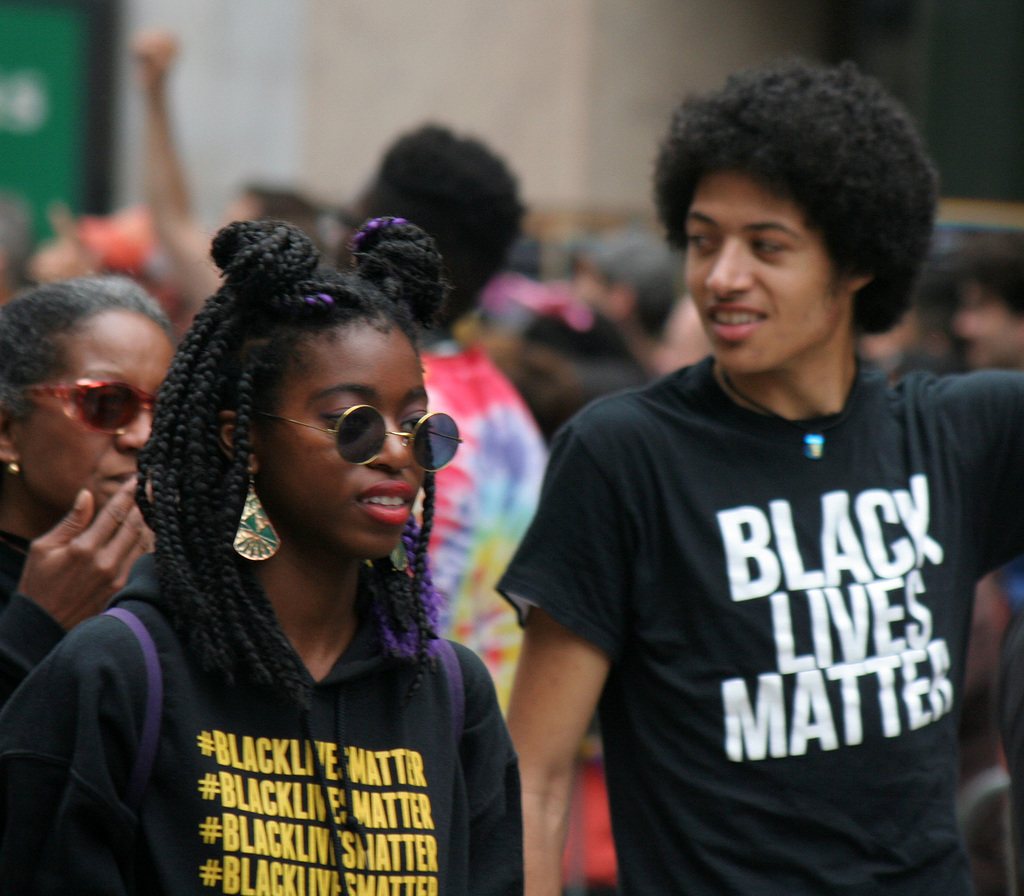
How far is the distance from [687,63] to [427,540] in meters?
9.32

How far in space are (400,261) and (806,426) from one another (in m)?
0.96

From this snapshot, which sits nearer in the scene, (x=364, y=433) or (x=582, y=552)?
(x=364, y=433)

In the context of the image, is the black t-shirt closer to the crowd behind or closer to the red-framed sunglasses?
the crowd behind

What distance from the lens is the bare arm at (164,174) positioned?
556 centimetres

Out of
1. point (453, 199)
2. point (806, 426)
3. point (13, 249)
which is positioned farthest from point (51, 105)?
point (806, 426)

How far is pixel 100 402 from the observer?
97.9 inches

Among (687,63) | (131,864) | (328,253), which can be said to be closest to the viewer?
(131,864)

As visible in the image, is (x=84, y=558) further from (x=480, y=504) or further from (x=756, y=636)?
(x=480, y=504)

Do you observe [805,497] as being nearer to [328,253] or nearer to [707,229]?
[707,229]

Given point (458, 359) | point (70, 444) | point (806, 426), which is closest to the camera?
point (70, 444)

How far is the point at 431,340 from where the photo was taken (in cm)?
375

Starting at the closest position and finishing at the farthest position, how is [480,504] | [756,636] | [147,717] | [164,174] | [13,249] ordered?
[147,717] < [756,636] < [480,504] < [164,174] < [13,249]

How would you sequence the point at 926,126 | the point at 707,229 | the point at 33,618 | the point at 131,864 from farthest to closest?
the point at 926,126 → the point at 707,229 → the point at 33,618 → the point at 131,864

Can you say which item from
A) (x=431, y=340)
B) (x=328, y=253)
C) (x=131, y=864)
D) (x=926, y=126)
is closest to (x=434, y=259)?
(x=131, y=864)
